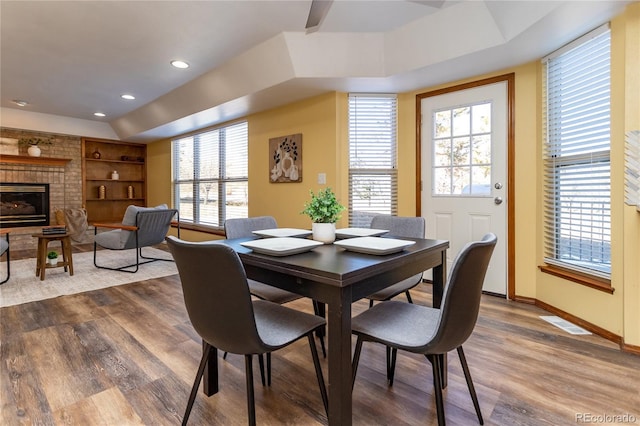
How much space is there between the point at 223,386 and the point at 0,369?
4.36 ft

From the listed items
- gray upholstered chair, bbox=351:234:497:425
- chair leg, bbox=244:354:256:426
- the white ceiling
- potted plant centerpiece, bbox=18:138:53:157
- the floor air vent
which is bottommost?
the floor air vent

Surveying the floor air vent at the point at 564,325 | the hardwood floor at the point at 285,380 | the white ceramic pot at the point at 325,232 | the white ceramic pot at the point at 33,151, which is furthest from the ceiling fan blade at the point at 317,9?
the white ceramic pot at the point at 33,151

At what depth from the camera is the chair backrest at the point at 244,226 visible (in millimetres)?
2193

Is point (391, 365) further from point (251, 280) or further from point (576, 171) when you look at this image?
point (576, 171)

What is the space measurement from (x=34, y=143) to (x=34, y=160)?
15.0 inches

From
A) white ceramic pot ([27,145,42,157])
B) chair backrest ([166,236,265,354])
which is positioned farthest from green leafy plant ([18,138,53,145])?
chair backrest ([166,236,265,354])

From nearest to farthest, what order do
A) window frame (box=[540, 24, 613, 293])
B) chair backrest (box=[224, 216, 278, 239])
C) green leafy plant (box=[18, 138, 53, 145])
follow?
chair backrest (box=[224, 216, 278, 239]) < window frame (box=[540, 24, 613, 293]) < green leafy plant (box=[18, 138, 53, 145])

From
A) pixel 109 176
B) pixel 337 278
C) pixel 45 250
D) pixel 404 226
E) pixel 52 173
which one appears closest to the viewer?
pixel 337 278

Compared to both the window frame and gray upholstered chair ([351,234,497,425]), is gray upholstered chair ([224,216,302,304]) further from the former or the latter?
the window frame

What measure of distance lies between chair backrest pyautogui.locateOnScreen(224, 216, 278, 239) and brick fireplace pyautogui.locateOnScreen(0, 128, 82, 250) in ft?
17.9

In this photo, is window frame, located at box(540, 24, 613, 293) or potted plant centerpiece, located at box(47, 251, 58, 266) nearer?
window frame, located at box(540, 24, 613, 293)

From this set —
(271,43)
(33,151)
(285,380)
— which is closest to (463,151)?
(271,43)

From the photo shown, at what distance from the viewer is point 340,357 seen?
1119 millimetres

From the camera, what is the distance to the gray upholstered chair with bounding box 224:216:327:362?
6.06ft
